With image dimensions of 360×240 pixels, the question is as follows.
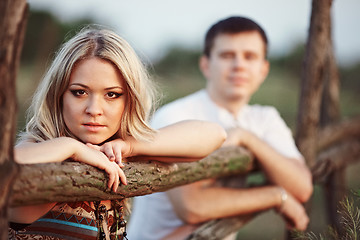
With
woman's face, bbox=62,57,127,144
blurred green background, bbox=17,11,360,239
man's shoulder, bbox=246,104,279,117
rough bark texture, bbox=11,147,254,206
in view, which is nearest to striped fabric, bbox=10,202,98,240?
rough bark texture, bbox=11,147,254,206

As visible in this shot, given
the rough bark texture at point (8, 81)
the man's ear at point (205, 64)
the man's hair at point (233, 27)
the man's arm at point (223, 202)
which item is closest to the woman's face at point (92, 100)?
the rough bark texture at point (8, 81)

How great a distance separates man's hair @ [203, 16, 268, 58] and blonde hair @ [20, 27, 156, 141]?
1.61m

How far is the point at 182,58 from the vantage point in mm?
12109

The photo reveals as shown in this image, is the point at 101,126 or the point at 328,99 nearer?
the point at 101,126

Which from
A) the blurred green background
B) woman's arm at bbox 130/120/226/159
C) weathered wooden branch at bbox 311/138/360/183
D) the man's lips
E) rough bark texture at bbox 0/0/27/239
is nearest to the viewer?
rough bark texture at bbox 0/0/27/239

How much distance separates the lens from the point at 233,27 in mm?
3191

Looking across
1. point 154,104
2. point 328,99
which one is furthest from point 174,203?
point 328,99

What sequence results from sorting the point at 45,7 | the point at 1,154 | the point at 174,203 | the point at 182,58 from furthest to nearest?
the point at 45,7, the point at 182,58, the point at 174,203, the point at 1,154

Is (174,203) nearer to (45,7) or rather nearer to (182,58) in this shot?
(182,58)

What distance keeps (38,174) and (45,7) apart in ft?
40.8

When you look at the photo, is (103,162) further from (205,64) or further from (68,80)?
(205,64)

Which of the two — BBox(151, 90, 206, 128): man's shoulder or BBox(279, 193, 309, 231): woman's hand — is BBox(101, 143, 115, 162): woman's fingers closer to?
BBox(151, 90, 206, 128): man's shoulder

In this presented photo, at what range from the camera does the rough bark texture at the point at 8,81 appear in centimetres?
110

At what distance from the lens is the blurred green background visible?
267 inches
